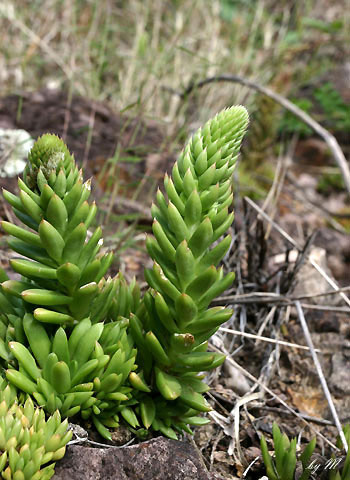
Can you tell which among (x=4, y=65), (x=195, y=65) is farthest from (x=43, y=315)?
(x=4, y=65)

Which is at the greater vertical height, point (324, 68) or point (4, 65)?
point (324, 68)

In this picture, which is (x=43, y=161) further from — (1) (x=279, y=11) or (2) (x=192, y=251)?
(1) (x=279, y=11)

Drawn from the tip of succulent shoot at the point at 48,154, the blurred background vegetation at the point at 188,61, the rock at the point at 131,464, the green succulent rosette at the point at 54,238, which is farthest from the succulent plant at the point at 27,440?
the blurred background vegetation at the point at 188,61

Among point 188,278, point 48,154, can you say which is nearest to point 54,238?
point 48,154

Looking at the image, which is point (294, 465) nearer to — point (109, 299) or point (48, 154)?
point (109, 299)

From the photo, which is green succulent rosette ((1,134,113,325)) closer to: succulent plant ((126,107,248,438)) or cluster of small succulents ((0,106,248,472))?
cluster of small succulents ((0,106,248,472))

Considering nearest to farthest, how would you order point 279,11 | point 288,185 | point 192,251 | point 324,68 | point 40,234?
point 40,234
point 192,251
point 288,185
point 324,68
point 279,11
